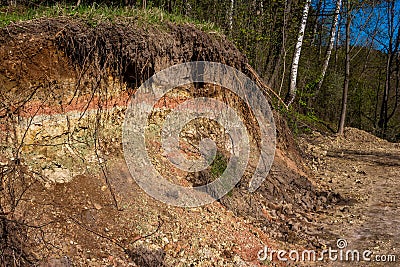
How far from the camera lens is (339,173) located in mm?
8828

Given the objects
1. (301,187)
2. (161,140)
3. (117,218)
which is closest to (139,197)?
(117,218)

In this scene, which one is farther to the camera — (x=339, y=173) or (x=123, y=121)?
(x=339, y=173)

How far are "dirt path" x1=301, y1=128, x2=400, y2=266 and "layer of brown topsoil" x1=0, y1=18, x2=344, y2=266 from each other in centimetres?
72

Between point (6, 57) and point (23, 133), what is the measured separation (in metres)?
0.87

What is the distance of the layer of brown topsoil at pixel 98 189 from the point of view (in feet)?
12.1

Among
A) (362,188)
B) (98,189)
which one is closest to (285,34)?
(362,188)

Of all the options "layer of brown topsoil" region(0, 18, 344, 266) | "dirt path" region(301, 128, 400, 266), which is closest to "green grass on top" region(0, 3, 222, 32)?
"layer of brown topsoil" region(0, 18, 344, 266)

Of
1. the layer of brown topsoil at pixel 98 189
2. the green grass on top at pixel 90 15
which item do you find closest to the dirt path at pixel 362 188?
the layer of brown topsoil at pixel 98 189

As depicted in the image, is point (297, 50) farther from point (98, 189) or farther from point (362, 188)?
point (98, 189)

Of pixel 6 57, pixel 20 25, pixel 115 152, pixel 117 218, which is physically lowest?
pixel 117 218

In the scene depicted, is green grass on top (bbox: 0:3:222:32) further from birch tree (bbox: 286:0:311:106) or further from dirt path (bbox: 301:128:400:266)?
birch tree (bbox: 286:0:311:106)

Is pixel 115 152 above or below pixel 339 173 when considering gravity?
above

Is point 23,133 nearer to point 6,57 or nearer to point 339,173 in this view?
point 6,57

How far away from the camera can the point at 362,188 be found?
7.87 meters
